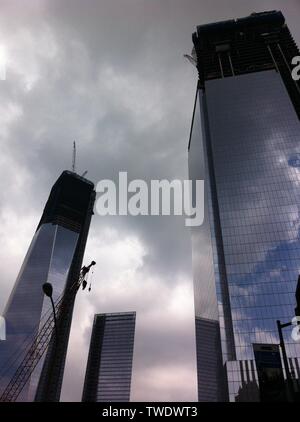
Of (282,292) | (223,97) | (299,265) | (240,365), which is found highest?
(223,97)

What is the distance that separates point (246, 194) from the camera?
457 ft

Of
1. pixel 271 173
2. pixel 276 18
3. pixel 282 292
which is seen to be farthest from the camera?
pixel 276 18

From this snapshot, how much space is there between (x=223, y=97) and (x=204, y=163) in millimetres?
40663

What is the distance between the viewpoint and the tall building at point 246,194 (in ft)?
367

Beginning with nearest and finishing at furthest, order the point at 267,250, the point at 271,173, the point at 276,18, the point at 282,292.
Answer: the point at 282,292 < the point at 267,250 < the point at 271,173 < the point at 276,18

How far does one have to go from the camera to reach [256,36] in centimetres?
19375

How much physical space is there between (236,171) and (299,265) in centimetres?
4693

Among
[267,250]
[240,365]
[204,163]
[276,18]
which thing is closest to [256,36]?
[276,18]

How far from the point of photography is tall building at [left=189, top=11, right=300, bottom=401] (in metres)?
112

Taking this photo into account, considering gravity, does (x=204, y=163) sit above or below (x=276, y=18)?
below
